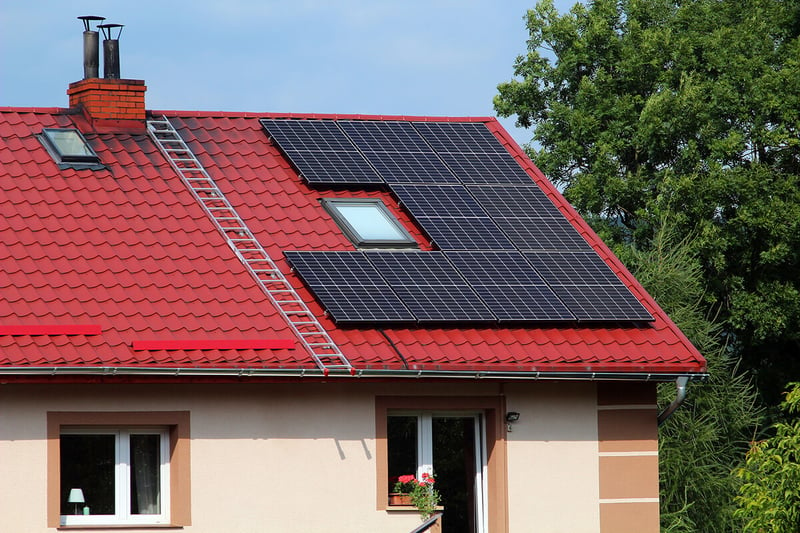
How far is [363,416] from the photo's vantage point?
54.7 ft

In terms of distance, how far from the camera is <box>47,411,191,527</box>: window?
52.2ft

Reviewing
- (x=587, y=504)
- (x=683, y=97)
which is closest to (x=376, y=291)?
(x=587, y=504)

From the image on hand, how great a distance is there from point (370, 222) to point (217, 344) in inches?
136

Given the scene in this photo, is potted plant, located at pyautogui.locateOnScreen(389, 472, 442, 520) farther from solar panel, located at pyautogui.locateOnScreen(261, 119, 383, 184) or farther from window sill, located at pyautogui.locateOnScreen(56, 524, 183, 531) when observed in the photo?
solar panel, located at pyautogui.locateOnScreen(261, 119, 383, 184)

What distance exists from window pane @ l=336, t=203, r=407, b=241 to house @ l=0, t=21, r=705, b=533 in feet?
0.12

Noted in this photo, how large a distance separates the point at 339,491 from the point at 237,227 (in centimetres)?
363

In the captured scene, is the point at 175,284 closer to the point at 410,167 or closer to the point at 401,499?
the point at 401,499

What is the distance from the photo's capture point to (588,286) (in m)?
18.0

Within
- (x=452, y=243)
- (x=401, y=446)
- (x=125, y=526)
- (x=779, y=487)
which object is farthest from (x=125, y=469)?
(x=779, y=487)

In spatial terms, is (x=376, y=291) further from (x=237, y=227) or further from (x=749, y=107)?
(x=749, y=107)

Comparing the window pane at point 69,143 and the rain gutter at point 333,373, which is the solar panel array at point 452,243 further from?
the window pane at point 69,143

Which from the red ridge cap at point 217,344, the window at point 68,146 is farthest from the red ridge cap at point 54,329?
the window at point 68,146

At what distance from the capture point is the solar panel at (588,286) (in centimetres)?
1752

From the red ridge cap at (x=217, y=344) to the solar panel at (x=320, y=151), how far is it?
3.51 m
